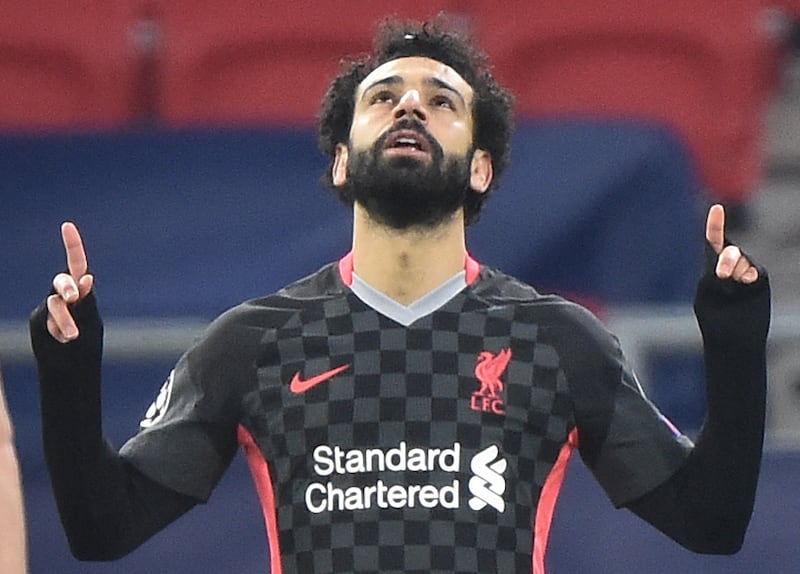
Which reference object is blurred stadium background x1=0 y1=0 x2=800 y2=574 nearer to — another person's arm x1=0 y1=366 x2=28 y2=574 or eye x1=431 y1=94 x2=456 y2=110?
eye x1=431 y1=94 x2=456 y2=110

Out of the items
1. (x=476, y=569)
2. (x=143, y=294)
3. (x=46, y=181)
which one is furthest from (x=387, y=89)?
(x=46, y=181)

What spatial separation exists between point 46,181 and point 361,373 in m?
1.88

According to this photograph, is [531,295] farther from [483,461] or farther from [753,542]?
[753,542]

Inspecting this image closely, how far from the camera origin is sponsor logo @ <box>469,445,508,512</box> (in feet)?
8.08

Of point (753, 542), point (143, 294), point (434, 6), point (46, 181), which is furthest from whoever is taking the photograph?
point (434, 6)

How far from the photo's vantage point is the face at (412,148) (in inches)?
101

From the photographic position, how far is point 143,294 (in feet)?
13.0

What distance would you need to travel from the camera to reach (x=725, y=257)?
239 cm

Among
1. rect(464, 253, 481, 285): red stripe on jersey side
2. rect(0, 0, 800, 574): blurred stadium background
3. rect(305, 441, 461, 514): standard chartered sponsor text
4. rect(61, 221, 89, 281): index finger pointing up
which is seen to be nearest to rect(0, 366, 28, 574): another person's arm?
rect(61, 221, 89, 281): index finger pointing up

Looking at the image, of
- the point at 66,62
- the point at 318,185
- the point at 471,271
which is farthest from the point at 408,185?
the point at 66,62

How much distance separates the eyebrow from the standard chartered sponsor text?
1.54ft

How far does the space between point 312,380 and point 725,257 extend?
516 mm

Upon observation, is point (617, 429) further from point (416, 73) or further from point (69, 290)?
point (69, 290)

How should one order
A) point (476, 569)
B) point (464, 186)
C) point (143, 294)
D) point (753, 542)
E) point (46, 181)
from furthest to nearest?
A: point (46, 181) → point (143, 294) → point (753, 542) → point (464, 186) → point (476, 569)
